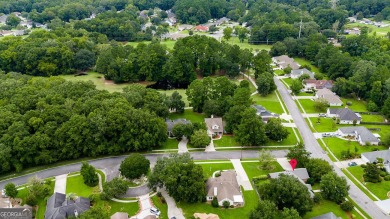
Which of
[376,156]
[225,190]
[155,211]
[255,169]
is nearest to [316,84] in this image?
[376,156]

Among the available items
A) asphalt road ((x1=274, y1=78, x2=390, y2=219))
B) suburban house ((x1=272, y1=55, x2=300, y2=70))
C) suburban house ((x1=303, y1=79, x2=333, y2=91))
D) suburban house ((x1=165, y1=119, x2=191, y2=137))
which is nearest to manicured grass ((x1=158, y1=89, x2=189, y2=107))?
suburban house ((x1=165, y1=119, x2=191, y2=137))

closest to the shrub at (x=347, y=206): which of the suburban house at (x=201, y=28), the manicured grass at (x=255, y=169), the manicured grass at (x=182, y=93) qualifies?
the manicured grass at (x=255, y=169)

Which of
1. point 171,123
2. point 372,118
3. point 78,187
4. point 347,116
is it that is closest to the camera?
point 78,187

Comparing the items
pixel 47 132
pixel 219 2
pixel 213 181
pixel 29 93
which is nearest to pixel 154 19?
pixel 219 2

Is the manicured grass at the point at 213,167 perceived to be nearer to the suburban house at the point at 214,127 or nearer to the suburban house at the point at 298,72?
the suburban house at the point at 214,127

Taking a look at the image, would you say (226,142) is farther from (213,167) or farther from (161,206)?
(161,206)
